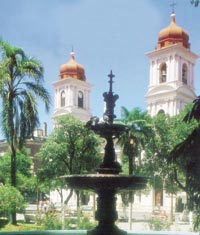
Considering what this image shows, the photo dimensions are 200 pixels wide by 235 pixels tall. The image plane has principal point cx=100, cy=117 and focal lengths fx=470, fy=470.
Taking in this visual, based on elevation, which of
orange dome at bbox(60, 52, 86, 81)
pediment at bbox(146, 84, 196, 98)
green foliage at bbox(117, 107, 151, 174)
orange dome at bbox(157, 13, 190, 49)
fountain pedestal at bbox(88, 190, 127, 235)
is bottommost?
fountain pedestal at bbox(88, 190, 127, 235)

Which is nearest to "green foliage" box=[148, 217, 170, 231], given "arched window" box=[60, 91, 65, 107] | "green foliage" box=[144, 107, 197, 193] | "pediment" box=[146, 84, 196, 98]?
"green foliage" box=[144, 107, 197, 193]

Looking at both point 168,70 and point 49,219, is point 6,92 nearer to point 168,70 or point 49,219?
point 49,219

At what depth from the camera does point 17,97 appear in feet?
70.1

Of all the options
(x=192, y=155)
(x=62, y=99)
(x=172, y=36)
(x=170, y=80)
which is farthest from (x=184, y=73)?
(x=192, y=155)

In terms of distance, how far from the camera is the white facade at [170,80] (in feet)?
174

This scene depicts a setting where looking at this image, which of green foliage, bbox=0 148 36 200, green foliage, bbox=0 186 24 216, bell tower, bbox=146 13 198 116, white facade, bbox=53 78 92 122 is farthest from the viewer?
white facade, bbox=53 78 92 122

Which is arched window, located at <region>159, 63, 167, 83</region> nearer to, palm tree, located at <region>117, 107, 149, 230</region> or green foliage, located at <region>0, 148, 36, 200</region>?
green foliage, located at <region>0, 148, 36, 200</region>

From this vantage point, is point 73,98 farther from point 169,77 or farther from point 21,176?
point 21,176

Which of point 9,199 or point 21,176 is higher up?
point 9,199

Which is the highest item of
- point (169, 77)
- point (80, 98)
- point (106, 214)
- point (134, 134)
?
point (169, 77)

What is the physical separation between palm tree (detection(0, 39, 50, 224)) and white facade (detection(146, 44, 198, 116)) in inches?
1272

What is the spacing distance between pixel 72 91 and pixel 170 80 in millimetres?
18752

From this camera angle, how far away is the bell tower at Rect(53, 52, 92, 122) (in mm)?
67688

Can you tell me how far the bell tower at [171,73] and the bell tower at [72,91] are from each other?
598 inches
